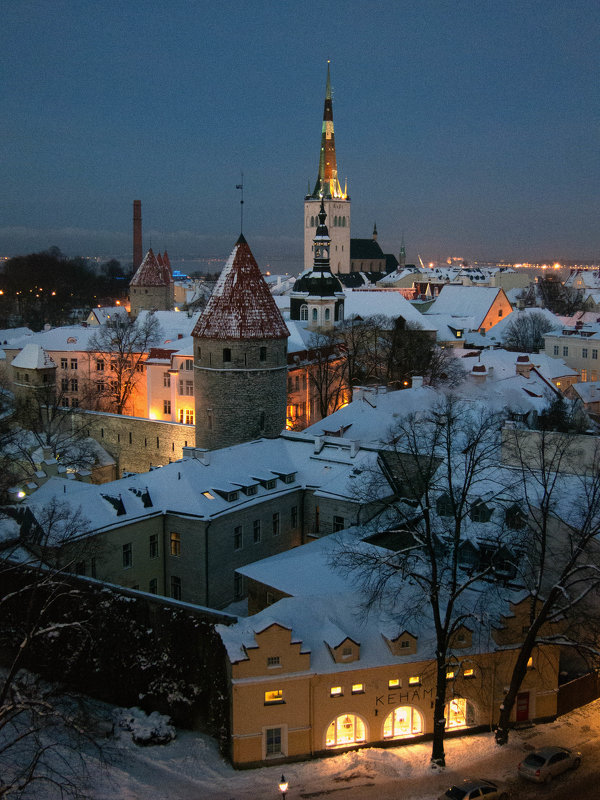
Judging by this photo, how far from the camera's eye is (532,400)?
37.9 meters

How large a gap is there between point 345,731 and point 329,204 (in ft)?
320

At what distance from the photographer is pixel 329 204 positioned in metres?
111

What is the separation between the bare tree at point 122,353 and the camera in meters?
49.9

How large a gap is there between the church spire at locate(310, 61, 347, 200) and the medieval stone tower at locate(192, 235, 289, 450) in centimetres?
7538

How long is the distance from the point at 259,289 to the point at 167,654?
1621cm

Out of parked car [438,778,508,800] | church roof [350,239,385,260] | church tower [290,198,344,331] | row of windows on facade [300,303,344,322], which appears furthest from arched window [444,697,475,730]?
church roof [350,239,385,260]

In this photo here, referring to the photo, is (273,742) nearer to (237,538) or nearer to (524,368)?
(237,538)

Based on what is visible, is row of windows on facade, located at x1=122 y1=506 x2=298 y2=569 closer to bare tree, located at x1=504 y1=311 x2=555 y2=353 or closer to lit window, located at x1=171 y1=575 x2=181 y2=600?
lit window, located at x1=171 y1=575 x2=181 y2=600

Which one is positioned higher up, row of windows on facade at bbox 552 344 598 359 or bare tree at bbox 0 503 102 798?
row of windows on facade at bbox 552 344 598 359

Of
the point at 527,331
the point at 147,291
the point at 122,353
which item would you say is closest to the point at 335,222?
the point at 147,291

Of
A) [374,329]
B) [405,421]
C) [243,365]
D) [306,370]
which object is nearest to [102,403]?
[306,370]

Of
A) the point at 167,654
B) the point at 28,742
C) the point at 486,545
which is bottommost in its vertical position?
the point at 28,742

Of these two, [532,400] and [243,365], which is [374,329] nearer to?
[532,400]

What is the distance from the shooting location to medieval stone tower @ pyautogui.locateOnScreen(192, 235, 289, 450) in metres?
32.6
